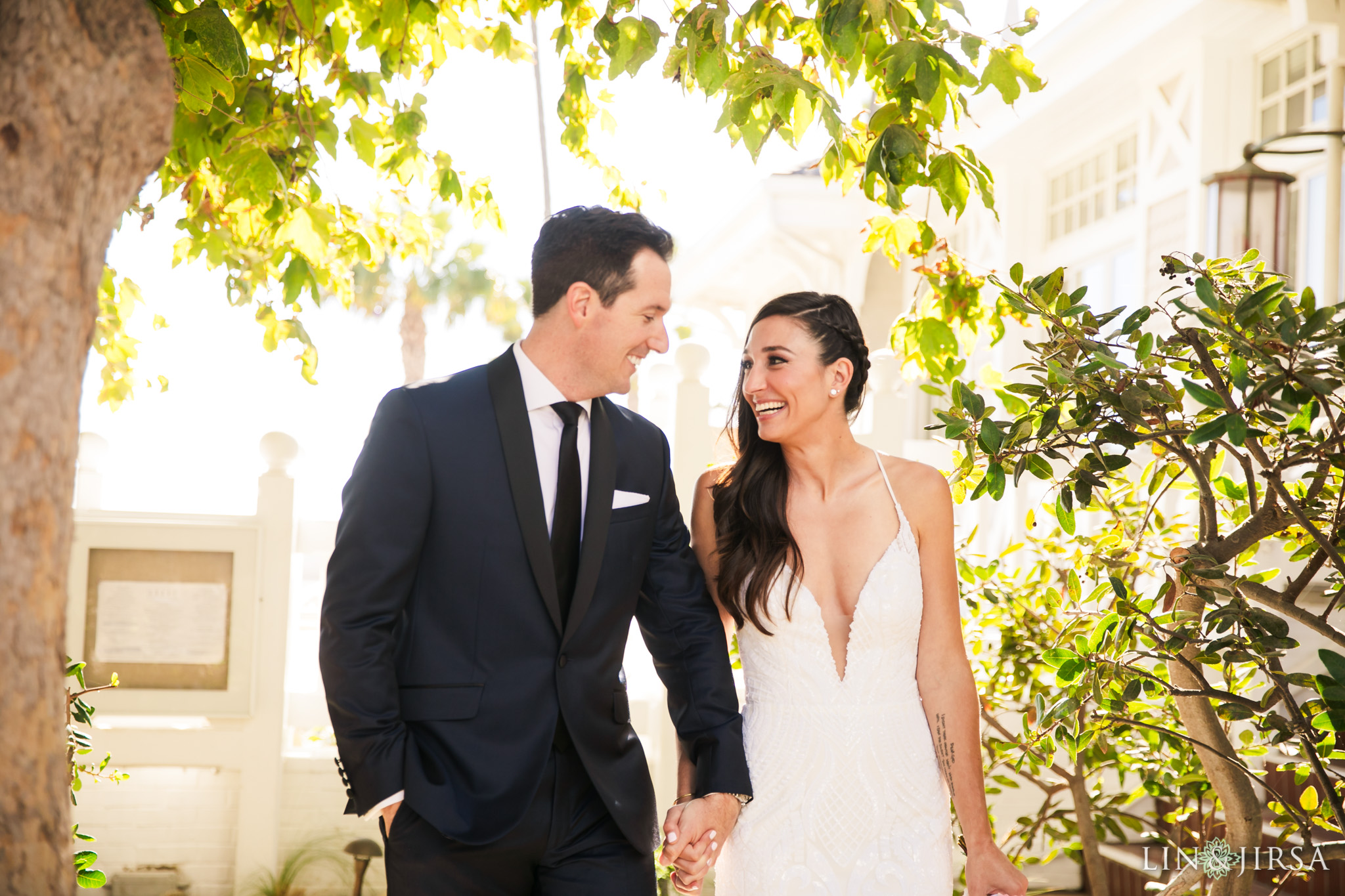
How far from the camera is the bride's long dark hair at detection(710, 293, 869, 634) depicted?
2.90 meters

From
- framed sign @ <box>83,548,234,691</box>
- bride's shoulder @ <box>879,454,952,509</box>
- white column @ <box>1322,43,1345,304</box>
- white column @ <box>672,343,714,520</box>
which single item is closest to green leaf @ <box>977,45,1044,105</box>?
bride's shoulder @ <box>879,454,952,509</box>

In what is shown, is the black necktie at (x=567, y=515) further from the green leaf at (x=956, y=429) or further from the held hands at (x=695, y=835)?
the green leaf at (x=956, y=429)

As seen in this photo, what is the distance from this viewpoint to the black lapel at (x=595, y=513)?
96.9 inches

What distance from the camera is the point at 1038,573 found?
4.11 metres

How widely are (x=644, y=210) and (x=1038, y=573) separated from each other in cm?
215

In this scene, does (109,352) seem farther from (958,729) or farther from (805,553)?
(958,729)

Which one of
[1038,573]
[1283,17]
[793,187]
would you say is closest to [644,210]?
[1038,573]

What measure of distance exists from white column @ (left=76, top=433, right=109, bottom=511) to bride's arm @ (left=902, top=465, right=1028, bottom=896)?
536 centimetres

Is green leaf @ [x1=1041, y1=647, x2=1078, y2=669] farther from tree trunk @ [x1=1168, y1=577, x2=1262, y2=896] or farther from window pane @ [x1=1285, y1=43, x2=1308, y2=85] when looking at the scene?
window pane @ [x1=1285, y1=43, x2=1308, y2=85]

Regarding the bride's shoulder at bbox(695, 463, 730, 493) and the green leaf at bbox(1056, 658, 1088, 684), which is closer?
the green leaf at bbox(1056, 658, 1088, 684)

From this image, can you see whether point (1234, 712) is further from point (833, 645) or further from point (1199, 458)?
point (833, 645)

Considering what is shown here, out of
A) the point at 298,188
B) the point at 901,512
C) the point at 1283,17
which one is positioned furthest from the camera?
the point at 1283,17

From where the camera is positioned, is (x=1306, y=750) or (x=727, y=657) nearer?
(x=1306, y=750)

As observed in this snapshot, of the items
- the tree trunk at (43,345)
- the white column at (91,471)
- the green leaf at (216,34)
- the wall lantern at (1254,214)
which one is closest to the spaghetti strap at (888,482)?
the green leaf at (216,34)
